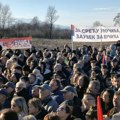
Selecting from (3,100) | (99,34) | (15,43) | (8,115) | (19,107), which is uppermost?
(99,34)

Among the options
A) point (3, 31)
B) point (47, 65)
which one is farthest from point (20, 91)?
point (3, 31)

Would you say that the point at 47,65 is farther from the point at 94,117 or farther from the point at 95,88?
the point at 94,117

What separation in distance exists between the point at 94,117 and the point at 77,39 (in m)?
13.9

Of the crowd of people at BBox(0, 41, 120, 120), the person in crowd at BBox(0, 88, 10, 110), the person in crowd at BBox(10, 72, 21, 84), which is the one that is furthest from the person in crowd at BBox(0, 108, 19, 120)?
the person in crowd at BBox(10, 72, 21, 84)

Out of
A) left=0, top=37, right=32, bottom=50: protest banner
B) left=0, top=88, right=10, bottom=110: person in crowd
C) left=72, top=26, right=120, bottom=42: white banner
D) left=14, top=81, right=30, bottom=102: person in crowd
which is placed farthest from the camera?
left=72, top=26, right=120, bottom=42: white banner

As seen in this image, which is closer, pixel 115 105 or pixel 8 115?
pixel 8 115

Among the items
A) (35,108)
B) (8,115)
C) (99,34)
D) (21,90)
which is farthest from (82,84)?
(99,34)

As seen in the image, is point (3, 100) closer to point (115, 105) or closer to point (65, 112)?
point (65, 112)

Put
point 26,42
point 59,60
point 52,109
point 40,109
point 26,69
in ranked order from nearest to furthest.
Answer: point 40,109, point 52,109, point 26,69, point 59,60, point 26,42

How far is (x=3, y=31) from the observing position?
5691 centimetres

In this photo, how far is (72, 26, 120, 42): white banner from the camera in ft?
62.5

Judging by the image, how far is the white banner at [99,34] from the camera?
19.0 meters

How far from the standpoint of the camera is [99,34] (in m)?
19.1

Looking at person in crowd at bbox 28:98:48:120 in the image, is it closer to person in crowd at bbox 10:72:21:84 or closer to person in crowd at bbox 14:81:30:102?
person in crowd at bbox 14:81:30:102
